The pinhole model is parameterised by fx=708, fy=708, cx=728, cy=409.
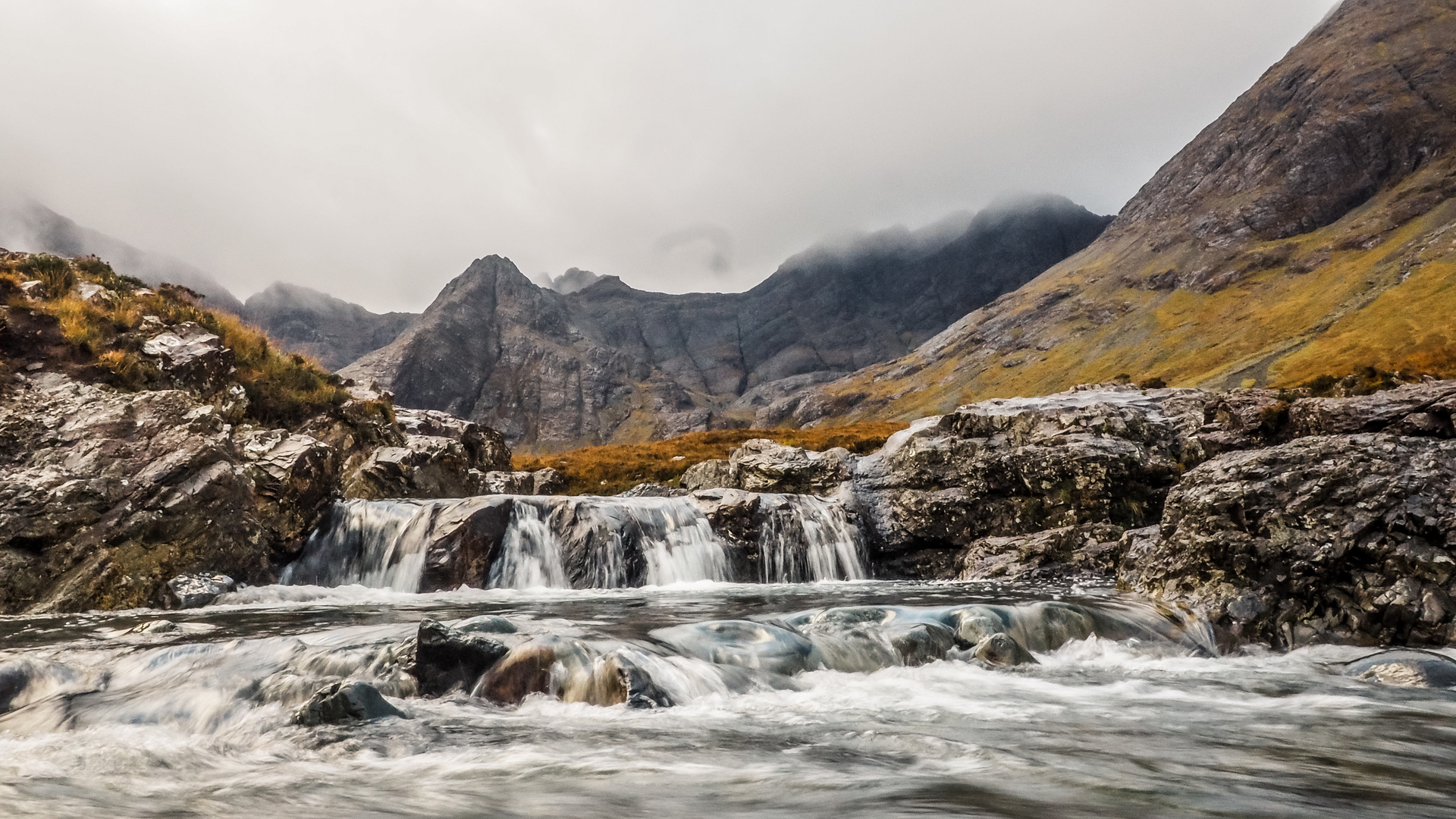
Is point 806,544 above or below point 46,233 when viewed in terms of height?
below

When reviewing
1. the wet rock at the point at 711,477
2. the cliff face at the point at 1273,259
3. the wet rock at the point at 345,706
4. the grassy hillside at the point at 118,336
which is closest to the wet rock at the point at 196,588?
the grassy hillside at the point at 118,336

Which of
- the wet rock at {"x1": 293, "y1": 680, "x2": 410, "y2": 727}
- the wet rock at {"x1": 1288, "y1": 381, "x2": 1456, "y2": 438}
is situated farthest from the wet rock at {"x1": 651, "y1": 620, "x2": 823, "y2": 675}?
the wet rock at {"x1": 1288, "y1": 381, "x2": 1456, "y2": 438}

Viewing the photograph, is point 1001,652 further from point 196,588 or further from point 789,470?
point 789,470

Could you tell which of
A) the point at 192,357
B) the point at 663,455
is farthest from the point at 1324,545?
the point at 663,455

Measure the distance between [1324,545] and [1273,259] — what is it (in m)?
162

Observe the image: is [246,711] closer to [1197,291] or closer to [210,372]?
[210,372]

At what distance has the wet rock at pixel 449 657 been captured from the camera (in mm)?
8461

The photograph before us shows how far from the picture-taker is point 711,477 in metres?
31.4

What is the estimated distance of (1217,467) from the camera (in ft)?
47.6

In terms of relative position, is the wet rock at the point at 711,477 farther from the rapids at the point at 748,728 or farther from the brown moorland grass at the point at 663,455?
the rapids at the point at 748,728

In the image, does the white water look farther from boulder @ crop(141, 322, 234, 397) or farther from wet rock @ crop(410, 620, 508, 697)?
wet rock @ crop(410, 620, 508, 697)

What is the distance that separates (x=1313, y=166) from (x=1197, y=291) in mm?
46220

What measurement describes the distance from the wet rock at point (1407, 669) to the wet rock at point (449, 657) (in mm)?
11179

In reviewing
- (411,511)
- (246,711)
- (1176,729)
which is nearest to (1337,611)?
(1176,729)
